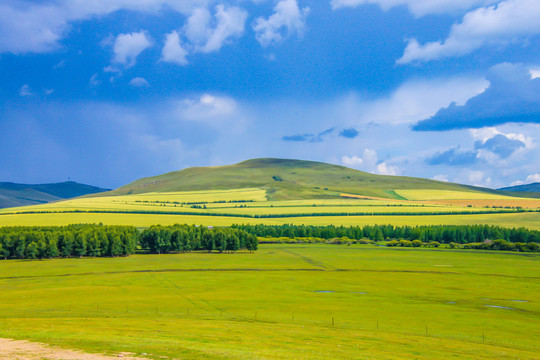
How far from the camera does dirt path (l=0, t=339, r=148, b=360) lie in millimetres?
36156

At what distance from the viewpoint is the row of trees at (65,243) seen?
474 feet

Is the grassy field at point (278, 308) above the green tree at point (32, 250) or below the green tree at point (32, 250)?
below

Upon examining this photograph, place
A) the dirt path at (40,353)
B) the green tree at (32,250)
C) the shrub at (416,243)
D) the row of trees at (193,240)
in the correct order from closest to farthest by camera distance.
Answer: the dirt path at (40,353) → the green tree at (32,250) → the row of trees at (193,240) → the shrub at (416,243)

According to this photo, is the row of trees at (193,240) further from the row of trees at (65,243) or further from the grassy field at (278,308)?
the grassy field at (278,308)

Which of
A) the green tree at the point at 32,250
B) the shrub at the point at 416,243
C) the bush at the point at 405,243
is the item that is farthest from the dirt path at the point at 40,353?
the shrub at the point at 416,243

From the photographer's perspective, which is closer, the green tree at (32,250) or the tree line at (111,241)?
the green tree at (32,250)

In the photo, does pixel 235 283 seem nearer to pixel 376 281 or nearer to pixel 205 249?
pixel 376 281

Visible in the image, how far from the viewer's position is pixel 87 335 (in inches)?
1809

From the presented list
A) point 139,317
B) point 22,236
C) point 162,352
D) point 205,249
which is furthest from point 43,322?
point 205,249

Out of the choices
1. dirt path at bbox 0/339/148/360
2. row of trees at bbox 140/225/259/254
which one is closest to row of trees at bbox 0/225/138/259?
row of trees at bbox 140/225/259/254

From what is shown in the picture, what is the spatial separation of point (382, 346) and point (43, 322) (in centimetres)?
3753

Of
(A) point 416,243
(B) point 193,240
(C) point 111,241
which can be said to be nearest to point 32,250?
(C) point 111,241

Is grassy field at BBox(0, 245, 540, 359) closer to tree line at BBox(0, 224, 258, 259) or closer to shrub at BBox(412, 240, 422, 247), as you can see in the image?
tree line at BBox(0, 224, 258, 259)

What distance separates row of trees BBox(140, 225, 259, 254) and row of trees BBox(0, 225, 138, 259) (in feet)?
26.7
